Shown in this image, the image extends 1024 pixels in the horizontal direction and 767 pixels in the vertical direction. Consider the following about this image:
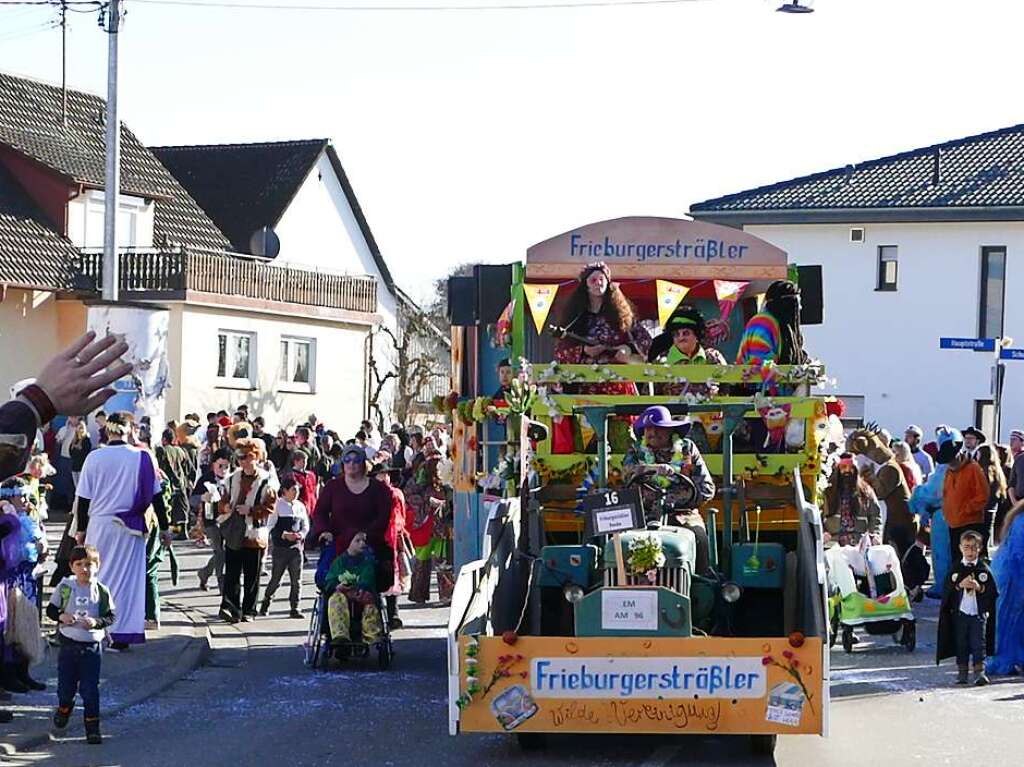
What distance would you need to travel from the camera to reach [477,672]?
10984mm

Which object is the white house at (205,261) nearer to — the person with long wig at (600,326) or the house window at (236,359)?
the house window at (236,359)

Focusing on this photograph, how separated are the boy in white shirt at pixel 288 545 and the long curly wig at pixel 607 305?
5.22m

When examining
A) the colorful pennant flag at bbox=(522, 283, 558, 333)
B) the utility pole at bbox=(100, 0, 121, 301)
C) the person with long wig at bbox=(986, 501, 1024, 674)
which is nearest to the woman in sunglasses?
the colorful pennant flag at bbox=(522, 283, 558, 333)

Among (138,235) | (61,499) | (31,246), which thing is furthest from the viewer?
(138,235)

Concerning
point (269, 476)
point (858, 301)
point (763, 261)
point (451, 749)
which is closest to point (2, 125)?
point (858, 301)

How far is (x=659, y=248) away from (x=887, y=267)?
34009mm

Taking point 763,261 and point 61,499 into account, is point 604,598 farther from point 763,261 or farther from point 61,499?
point 61,499

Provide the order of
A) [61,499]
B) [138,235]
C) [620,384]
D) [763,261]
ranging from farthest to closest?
1. [138,235]
2. [61,499]
3. [763,261]
4. [620,384]

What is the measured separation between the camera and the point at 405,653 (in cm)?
1634

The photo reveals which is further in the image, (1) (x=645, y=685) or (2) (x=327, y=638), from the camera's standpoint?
(2) (x=327, y=638)

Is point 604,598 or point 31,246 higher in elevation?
point 31,246

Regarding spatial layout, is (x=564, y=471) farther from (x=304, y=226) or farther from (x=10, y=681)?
(x=304, y=226)

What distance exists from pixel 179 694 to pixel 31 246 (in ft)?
105

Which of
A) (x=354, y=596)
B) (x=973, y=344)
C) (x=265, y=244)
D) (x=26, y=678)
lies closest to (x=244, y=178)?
(x=265, y=244)
